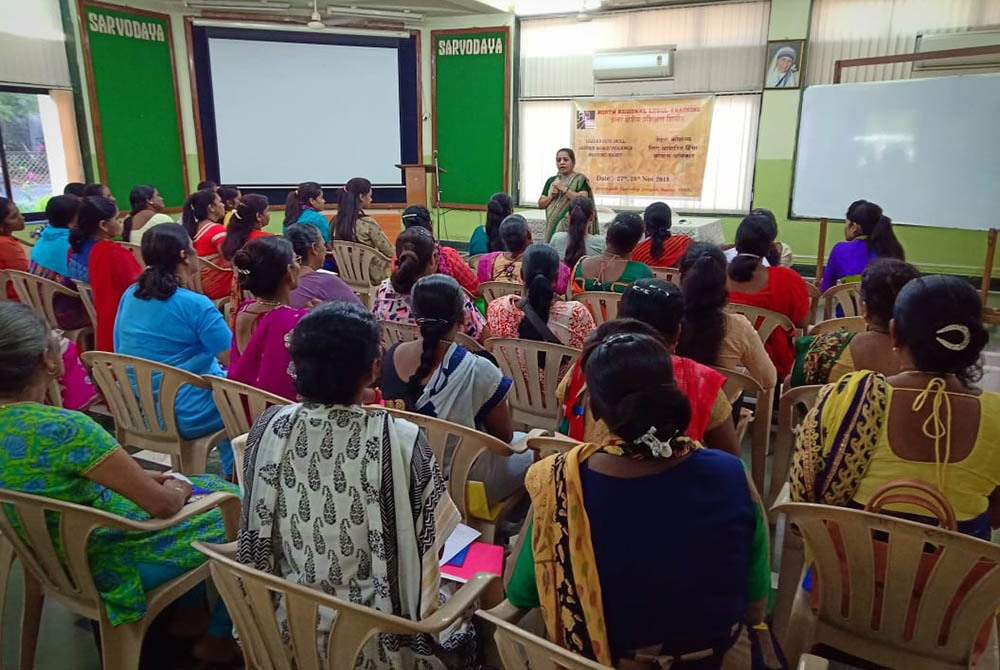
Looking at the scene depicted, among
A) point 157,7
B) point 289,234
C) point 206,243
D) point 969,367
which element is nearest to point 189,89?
point 157,7

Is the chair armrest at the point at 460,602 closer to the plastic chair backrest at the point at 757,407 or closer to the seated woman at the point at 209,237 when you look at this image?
the plastic chair backrest at the point at 757,407

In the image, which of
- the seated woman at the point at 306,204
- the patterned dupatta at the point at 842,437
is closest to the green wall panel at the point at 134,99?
the seated woman at the point at 306,204

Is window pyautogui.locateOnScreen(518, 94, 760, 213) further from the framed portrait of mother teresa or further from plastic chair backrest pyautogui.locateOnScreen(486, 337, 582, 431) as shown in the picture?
plastic chair backrest pyautogui.locateOnScreen(486, 337, 582, 431)

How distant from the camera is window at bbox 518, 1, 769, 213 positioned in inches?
275

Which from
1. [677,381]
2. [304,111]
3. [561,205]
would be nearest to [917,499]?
[677,381]

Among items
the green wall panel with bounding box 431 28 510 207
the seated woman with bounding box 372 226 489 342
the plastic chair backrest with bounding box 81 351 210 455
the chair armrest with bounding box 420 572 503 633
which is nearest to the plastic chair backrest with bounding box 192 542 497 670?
the chair armrest with bounding box 420 572 503 633

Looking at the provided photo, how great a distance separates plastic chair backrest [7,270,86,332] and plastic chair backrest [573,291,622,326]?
270cm

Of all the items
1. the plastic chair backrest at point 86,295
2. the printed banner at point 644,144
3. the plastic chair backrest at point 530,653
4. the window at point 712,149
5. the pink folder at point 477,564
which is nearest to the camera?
the plastic chair backrest at point 530,653

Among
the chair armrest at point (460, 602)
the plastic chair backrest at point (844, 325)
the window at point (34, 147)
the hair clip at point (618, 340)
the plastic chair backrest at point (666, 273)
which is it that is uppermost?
the window at point (34, 147)

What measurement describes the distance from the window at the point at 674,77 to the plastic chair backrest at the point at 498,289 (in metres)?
4.74

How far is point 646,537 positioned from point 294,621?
1.99 ft

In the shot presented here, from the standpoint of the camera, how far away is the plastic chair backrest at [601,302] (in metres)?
3.18

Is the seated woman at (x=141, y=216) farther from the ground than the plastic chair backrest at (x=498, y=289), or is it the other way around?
the seated woman at (x=141, y=216)

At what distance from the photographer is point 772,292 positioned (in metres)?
2.95
